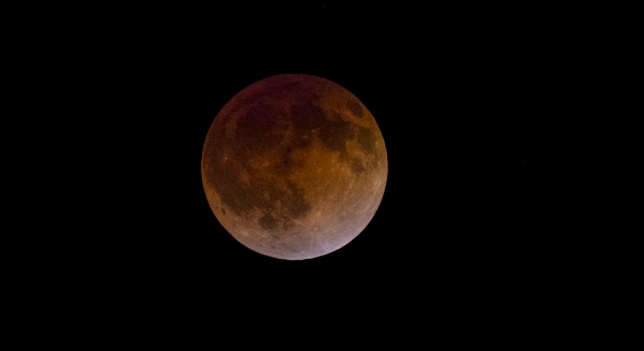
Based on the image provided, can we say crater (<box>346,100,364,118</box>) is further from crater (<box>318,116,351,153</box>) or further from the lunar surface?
crater (<box>318,116,351,153</box>)

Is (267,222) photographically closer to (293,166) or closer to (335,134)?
(293,166)

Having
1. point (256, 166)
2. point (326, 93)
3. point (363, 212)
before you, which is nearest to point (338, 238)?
point (363, 212)

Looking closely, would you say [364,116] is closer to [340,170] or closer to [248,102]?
[340,170]

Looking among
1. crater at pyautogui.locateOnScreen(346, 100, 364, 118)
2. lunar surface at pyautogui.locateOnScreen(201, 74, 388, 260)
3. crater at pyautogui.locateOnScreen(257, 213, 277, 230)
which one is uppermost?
crater at pyautogui.locateOnScreen(346, 100, 364, 118)

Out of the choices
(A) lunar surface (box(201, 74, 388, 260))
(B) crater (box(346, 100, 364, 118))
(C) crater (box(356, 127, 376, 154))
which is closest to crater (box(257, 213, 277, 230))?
(A) lunar surface (box(201, 74, 388, 260))

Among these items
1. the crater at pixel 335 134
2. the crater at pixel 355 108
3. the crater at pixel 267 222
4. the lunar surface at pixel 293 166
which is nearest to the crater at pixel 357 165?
the lunar surface at pixel 293 166

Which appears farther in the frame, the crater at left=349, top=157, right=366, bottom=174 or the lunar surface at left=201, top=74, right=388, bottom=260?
the crater at left=349, top=157, right=366, bottom=174

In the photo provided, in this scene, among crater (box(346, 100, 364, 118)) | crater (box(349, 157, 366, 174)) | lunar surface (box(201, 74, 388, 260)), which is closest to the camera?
lunar surface (box(201, 74, 388, 260))

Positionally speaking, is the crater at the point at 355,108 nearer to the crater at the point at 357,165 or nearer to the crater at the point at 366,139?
the crater at the point at 366,139
